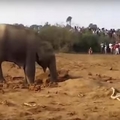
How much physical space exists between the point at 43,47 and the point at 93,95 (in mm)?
3069

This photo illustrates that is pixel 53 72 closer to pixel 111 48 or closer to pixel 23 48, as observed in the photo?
pixel 23 48

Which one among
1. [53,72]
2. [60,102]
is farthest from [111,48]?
[60,102]

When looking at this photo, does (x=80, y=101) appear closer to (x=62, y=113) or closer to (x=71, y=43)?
(x=62, y=113)

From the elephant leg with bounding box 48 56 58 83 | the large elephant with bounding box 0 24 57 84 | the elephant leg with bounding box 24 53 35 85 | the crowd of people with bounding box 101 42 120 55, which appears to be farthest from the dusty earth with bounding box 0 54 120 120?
the crowd of people with bounding box 101 42 120 55

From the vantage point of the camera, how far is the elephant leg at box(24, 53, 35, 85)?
11.8 meters

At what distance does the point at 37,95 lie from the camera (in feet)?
31.6

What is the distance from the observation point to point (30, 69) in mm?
11867

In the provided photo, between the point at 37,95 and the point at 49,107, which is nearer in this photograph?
the point at 49,107

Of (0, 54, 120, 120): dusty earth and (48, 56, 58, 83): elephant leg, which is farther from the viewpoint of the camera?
(48, 56, 58, 83): elephant leg

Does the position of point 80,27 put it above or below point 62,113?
above

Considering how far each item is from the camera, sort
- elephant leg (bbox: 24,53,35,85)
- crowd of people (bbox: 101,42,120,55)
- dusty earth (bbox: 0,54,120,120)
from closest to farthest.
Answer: dusty earth (bbox: 0,54,120,120) < elephant leg (bbox: 24,53,35,85) < crowd of people (bbox: 101,42,120,55)

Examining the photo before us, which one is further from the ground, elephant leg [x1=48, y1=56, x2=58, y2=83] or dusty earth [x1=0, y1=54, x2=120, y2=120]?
elephant leg [x1=48, y1=56, x2=58, y2=83]

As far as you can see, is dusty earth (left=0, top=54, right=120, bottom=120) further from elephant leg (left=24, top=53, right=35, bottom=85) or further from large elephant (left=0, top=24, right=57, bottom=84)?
large elephant (left=0, top=24, right=57, bottom=84)

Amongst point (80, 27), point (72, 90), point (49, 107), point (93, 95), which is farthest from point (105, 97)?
point (80, 27)
